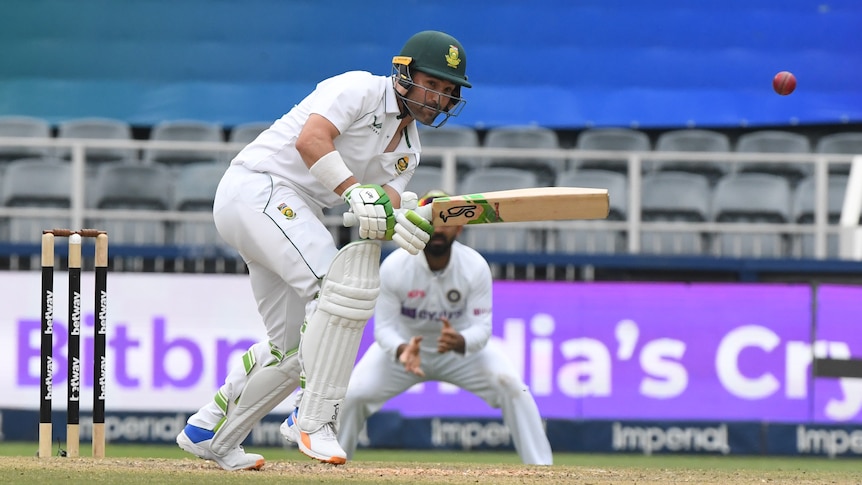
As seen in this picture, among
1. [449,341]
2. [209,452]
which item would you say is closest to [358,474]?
[209,452]

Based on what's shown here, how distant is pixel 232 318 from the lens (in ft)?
28.6

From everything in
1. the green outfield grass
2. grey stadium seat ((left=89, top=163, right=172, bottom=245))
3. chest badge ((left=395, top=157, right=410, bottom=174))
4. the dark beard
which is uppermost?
grey stadium seat ((left=89, top=163, right=172, bottom=245))

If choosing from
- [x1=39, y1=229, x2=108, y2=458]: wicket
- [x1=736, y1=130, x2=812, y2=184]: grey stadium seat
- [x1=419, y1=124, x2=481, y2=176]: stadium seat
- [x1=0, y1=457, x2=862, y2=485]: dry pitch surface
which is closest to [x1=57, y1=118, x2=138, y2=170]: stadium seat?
[x1=419, y1=124, x2=481, y2=176]: stadium seat

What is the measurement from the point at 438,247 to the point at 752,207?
113 inches

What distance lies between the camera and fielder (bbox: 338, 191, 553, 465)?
694 cm

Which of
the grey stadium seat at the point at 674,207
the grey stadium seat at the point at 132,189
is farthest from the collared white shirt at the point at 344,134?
the grey stadium seat at the point at 674,207

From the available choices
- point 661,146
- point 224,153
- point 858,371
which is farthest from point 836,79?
point 224,153

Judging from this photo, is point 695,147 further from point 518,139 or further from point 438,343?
point 438,343

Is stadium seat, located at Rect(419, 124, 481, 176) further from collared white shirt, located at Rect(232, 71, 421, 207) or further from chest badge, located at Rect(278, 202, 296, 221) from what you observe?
chest badge, located at Rect(278, 202, 296, 221)

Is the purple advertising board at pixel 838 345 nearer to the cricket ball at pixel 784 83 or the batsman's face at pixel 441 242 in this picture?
the cricket ball at pixel 784 83

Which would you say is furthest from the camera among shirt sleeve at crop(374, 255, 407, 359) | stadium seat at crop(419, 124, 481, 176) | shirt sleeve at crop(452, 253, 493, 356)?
stadium seat at crop(419, 124, 481, 176)

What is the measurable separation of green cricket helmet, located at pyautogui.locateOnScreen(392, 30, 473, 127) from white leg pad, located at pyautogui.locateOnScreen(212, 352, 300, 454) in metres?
0.99

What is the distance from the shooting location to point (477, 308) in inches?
283

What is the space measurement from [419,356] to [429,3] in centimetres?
440
